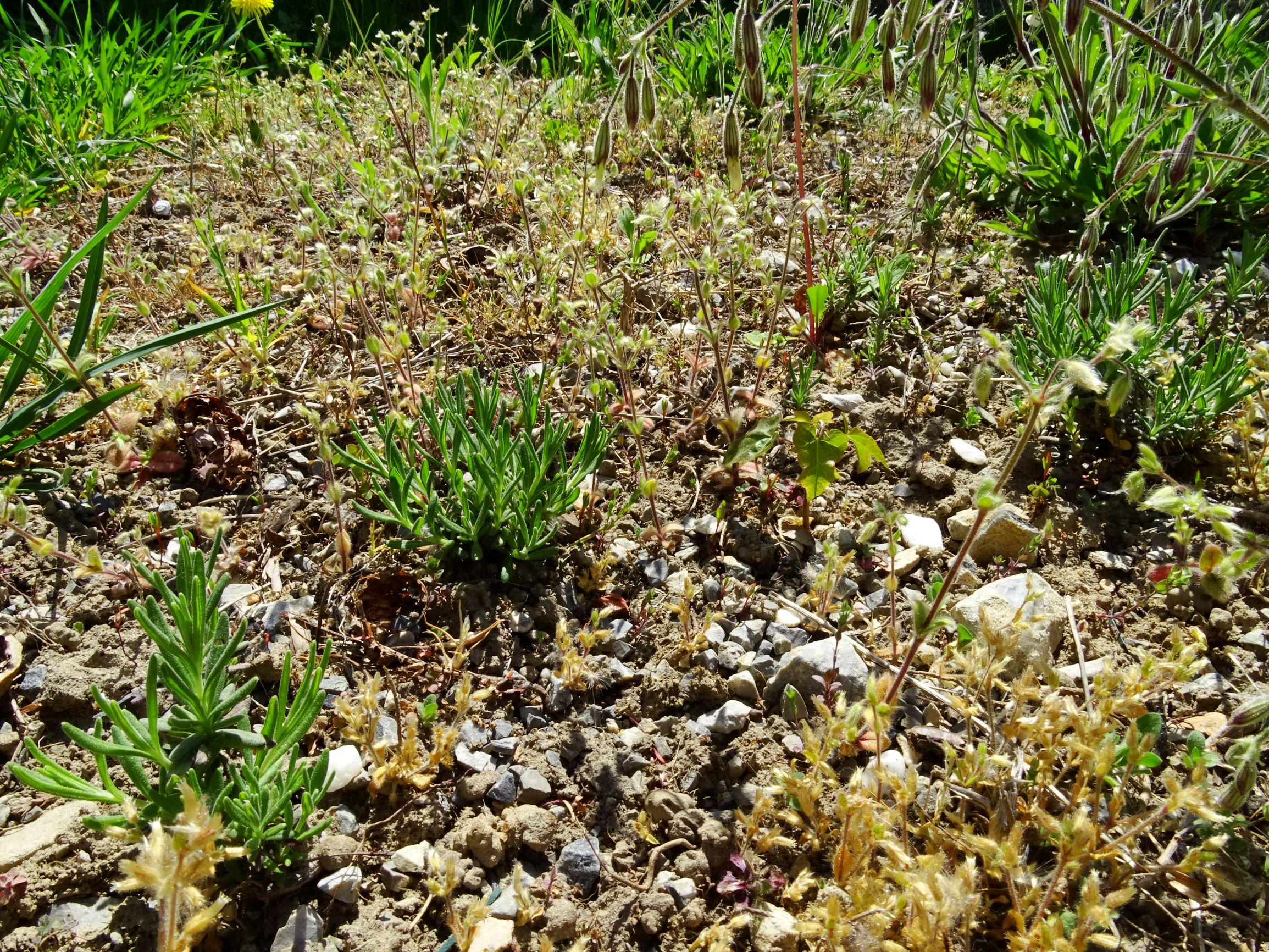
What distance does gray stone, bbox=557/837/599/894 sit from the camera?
5.75 ft

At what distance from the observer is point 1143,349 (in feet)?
8.23

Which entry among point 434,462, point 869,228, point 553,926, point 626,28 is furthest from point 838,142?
point 553,926

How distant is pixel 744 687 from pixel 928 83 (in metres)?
1.67

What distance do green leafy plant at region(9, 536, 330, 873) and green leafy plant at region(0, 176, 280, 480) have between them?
0.81 m

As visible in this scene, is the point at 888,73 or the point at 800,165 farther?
the point at 800,165

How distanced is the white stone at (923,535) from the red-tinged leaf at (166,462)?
2.05m

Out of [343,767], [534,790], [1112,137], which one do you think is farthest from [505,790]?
[1112,137]

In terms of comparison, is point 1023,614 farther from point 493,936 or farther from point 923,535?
point 493,936

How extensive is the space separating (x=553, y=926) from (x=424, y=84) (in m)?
3.60

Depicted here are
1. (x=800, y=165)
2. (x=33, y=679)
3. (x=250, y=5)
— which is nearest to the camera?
(x=33, y=679)

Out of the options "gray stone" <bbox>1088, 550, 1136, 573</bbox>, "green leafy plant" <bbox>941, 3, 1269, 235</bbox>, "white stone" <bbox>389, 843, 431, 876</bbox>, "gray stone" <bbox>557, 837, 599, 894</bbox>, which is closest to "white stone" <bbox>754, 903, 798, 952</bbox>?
"gray stone" <bbox>557, 837, 599, 894</bbox>

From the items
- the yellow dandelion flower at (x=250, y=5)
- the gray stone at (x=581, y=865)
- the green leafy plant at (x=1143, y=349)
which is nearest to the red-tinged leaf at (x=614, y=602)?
the gray stone at (x=581, y=865)

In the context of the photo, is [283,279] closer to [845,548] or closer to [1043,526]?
[845,548]

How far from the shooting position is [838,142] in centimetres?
412
